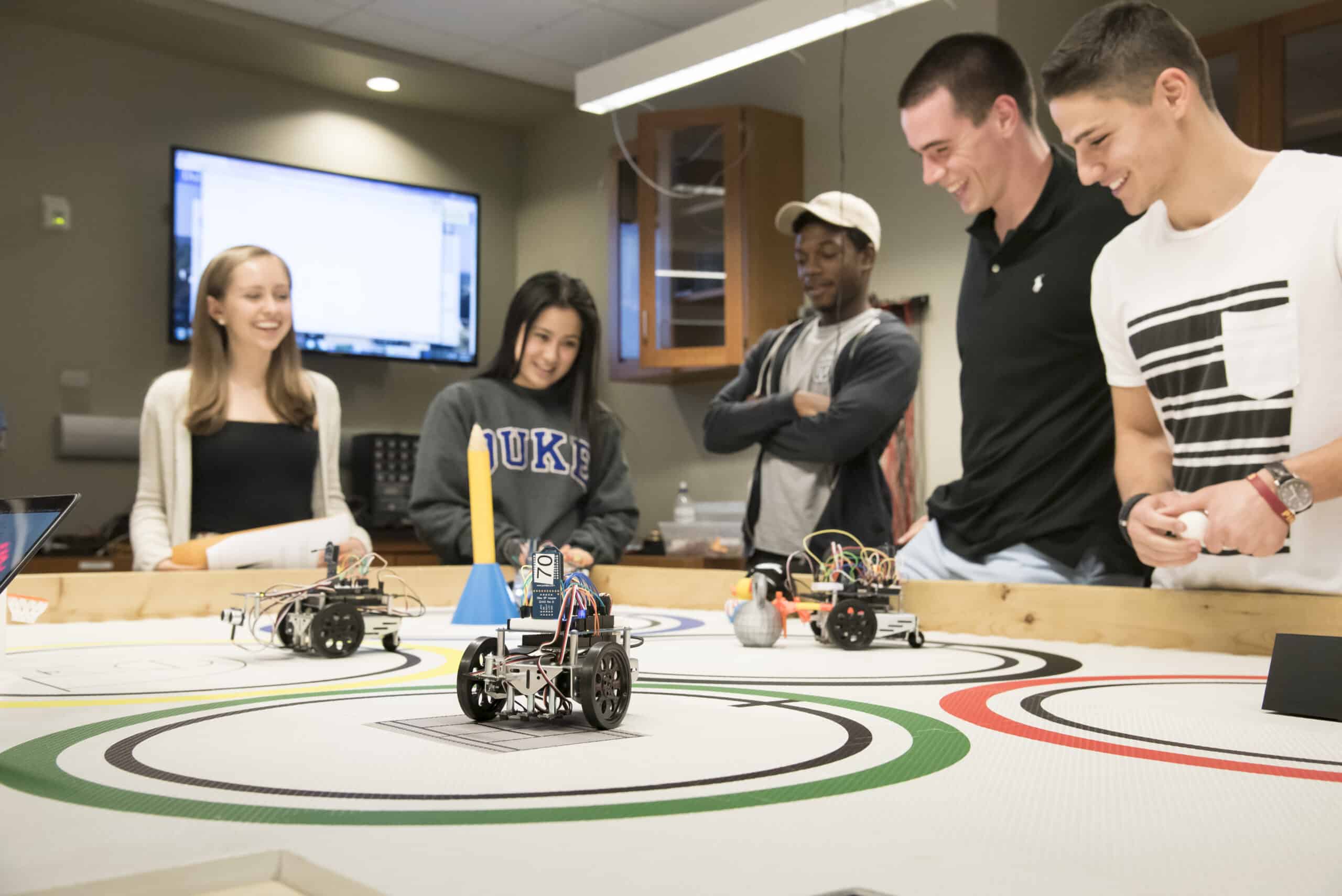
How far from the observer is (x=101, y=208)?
3.77 metres


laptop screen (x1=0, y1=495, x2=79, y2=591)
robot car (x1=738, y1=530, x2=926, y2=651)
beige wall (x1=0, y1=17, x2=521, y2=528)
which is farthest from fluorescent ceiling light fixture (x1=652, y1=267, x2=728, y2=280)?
laptop screen (x1=0, y1=495, x2=79, y2=591)

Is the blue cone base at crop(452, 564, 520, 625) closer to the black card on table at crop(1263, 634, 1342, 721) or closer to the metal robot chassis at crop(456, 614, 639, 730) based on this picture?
the metal robot chassis at crop(456, 614, 639, 730)

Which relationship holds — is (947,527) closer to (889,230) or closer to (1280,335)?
(1280,335)

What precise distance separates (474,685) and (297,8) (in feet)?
11.6

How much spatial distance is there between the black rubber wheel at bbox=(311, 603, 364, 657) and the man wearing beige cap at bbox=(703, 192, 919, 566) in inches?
43.0

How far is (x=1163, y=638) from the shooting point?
49.1 inches

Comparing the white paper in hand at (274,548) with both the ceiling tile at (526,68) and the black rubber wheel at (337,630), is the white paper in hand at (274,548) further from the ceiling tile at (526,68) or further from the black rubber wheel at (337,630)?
the ceiling tile at (526,68)

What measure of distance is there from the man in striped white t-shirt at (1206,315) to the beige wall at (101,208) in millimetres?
3109

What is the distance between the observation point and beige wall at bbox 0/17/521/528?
361 cm

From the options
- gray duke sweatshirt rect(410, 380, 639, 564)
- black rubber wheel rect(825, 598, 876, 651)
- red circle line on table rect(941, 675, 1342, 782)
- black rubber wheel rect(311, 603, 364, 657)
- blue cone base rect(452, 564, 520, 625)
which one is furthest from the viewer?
gray duke sweatshirt rect(410, 380, 639, 564)

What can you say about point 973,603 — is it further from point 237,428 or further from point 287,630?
point 237,428

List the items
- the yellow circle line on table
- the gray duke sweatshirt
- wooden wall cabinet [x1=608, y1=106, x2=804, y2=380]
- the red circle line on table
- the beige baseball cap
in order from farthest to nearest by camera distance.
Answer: wooden wall cabinet [x1=608, y1=106, x2=804, y2=380]
the beige baseball cap
the gray duke sweatshirt
the yellow circle line on table
the red circle line on table

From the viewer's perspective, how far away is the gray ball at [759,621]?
1.22 meters

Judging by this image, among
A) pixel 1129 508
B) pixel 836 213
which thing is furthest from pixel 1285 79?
pixel 1129 508
